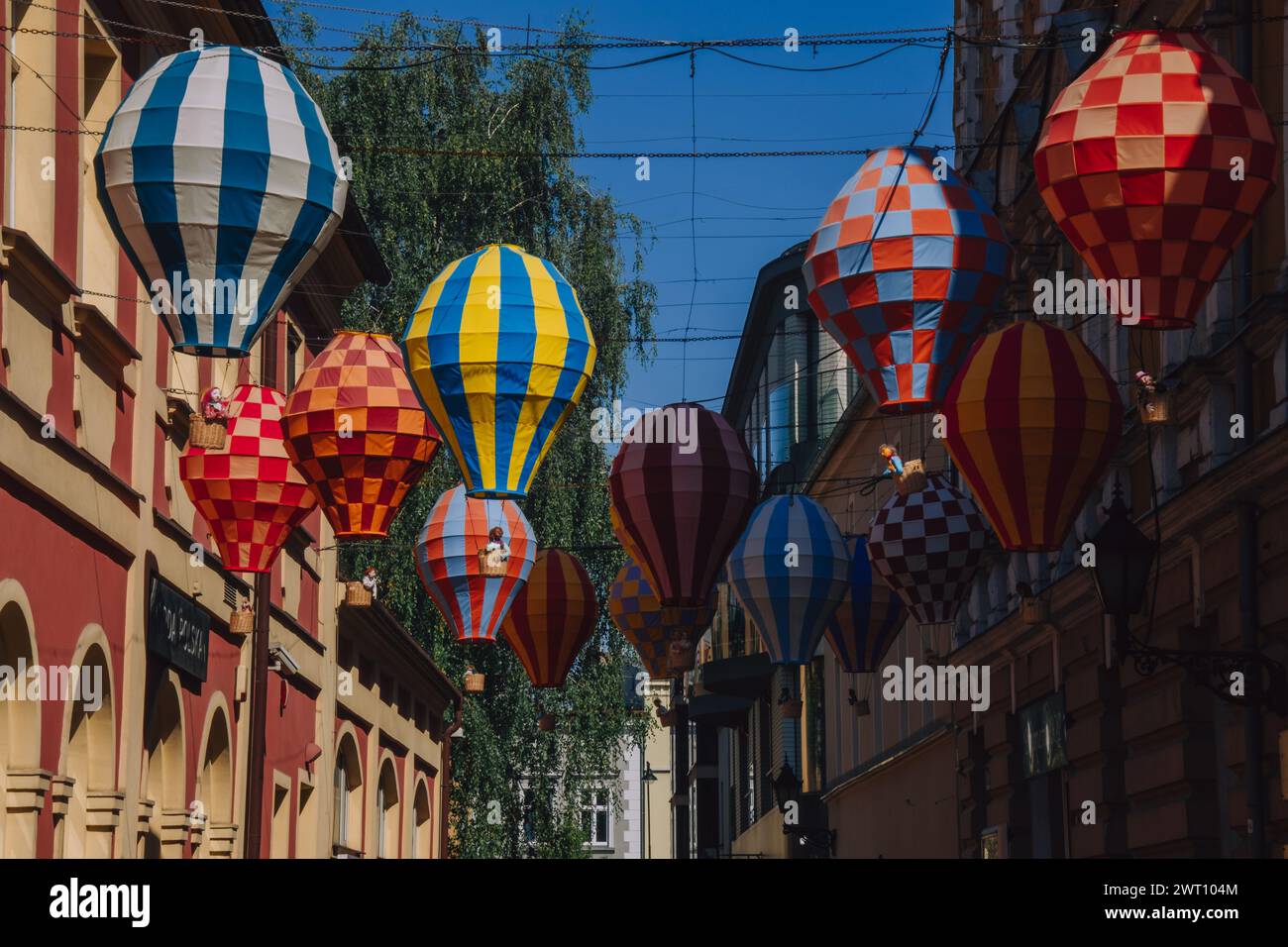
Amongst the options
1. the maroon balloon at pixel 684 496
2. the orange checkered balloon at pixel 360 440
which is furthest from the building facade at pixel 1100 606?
the orange checkered balloon at pixel 360 440

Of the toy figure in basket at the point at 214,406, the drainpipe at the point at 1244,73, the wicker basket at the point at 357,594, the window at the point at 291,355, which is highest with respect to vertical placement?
the window at the point at 291,355

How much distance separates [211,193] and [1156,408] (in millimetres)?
5209

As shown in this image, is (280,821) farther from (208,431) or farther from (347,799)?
(208,431)

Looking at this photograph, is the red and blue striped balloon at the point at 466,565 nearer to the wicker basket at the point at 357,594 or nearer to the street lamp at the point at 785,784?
the wicker basket at the point at 357,594

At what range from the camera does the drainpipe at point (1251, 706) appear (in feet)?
41.9

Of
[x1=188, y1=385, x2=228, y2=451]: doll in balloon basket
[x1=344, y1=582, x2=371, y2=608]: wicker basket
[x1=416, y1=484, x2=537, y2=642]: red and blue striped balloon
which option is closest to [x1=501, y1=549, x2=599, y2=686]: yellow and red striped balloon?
[x1=416, y1=484, x2=537, y2=642]: red and blue striped balloon

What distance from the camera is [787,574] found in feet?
52.0

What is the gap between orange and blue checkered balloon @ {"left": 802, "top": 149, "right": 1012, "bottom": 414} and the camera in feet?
37.7

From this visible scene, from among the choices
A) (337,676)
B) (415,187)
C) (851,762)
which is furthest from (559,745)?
(415,187)

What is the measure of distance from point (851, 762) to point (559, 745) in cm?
578

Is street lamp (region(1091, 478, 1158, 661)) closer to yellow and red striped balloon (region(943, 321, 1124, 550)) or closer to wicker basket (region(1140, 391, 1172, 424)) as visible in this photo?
yellow and red striped balloon (region(943, 321, 1124, 550))

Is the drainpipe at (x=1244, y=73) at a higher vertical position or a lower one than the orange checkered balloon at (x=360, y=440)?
higher

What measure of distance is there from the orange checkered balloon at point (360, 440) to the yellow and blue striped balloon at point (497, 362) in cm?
130
